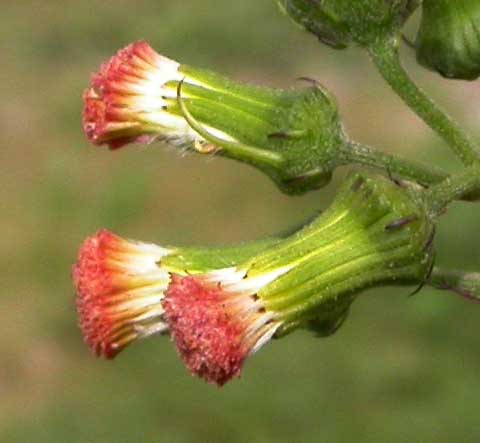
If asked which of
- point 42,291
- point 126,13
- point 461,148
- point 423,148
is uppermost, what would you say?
point 461,148

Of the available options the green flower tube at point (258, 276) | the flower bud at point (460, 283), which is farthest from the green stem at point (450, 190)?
the flower bud at point (460, 283)

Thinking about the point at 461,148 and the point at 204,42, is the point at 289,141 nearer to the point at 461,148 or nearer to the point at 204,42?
the point at 461,148

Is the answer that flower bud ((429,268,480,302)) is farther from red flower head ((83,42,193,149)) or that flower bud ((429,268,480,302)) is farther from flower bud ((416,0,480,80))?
red flower head ((83,42,193,149))

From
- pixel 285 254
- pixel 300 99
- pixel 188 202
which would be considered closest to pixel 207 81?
pixel 300 99

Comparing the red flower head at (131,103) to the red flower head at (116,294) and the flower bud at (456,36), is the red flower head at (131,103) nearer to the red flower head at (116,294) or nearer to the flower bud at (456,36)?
the red flower head at (116,294)

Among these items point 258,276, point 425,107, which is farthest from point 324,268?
point 425,107

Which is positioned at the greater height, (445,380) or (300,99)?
(300,99)

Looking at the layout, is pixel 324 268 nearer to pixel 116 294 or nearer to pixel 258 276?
pixel 258 276
